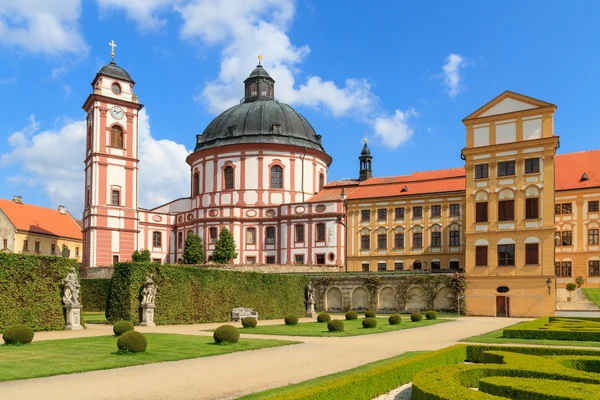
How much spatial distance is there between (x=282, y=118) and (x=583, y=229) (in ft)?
105

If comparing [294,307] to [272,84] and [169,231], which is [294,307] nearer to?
[169,231]

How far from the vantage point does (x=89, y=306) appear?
1788 inches

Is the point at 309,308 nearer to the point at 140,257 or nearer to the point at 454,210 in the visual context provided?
the point at 454,210

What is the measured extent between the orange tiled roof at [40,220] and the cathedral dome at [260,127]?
2029cm

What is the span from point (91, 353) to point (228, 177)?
48744 millimetres

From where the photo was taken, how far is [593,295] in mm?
46188

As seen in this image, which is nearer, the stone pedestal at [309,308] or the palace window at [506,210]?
the palace window at [506,210]

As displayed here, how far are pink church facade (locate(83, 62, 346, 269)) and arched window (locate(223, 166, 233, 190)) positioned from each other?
105 mm

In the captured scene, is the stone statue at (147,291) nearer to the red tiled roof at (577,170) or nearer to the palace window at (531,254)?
the palace window at (531,254)

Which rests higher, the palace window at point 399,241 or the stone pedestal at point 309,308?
the palace window at point 399,241

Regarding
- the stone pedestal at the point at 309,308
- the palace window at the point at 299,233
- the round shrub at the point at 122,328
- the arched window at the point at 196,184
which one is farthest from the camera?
the arched window at the point at 196,184

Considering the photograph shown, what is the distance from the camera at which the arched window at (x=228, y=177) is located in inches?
2581

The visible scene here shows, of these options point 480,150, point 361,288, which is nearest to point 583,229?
point 480,150

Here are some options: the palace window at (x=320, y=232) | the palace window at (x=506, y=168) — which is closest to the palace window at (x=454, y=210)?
the palace window at (x=506, y=168)
